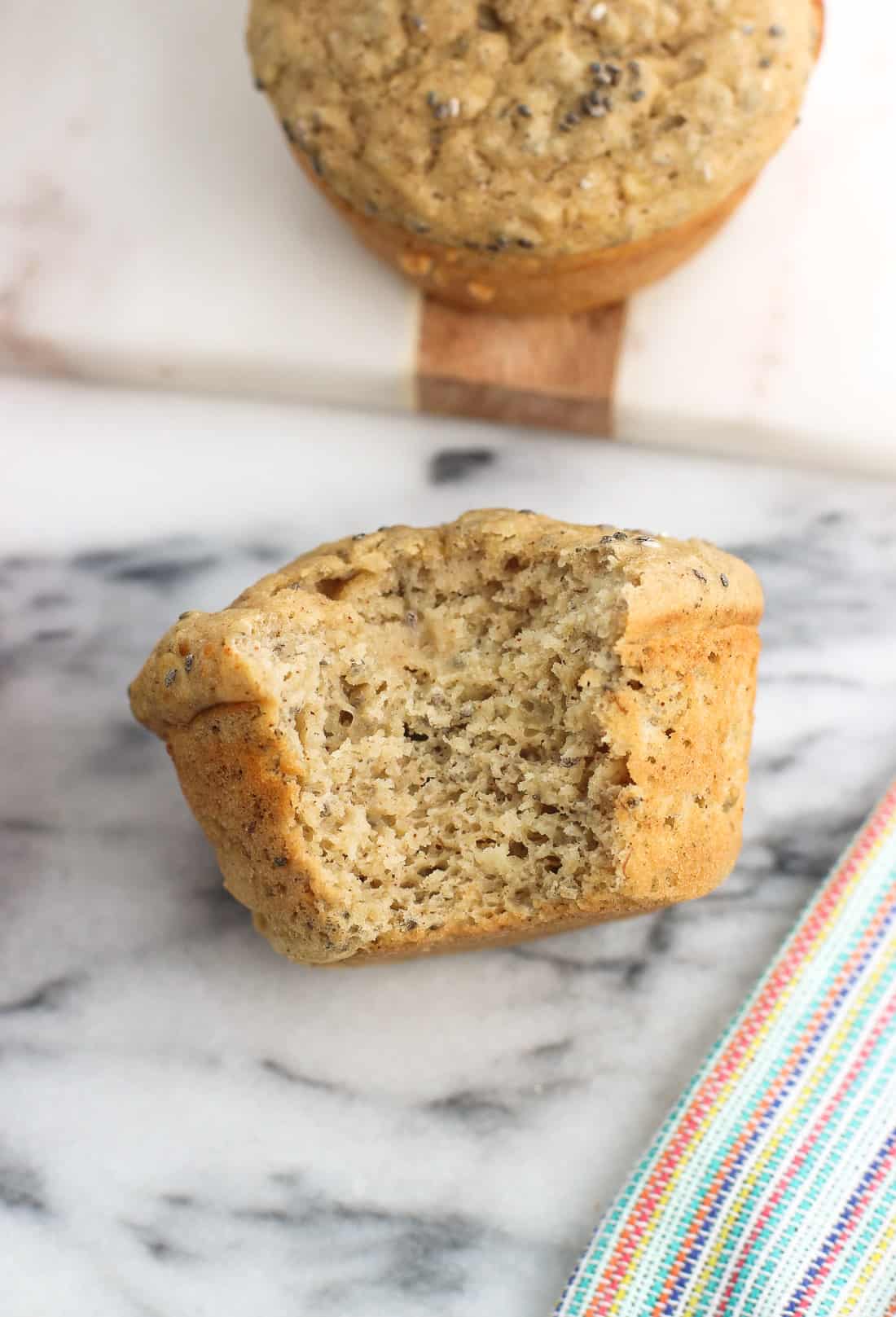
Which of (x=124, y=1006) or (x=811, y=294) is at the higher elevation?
(x=811, y=294)

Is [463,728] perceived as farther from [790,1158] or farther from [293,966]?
[790,1158]

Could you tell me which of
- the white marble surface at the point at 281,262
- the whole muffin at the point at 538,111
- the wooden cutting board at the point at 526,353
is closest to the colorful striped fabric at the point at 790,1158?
the white marble surface at the point at 281,262

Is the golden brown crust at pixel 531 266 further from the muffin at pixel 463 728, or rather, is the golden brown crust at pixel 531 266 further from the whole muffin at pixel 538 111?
the muffin at pixel 463 728

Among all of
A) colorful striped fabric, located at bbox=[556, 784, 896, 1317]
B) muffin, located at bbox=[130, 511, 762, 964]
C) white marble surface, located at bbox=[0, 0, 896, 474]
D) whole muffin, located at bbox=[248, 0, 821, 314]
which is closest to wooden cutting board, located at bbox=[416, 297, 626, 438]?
white marble surface, located at bbox=[0, 0, 896, 474]

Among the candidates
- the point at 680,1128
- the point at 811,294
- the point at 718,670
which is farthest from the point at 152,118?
the point at 680,1128

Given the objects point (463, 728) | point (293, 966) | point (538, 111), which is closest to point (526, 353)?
point (538, 111)

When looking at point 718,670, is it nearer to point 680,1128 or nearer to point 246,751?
point 246,751
